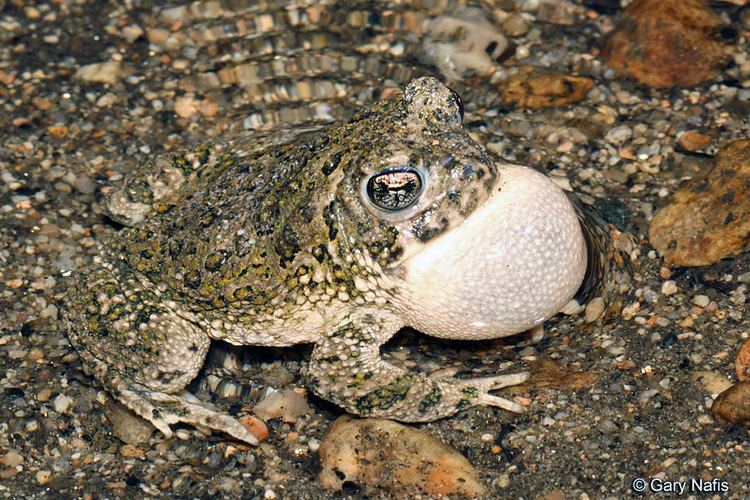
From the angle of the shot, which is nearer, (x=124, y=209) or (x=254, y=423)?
(x=254, y=423)

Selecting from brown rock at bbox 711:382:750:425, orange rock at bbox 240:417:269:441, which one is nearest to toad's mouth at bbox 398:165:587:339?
brown rock at bbox 711:382:750:425

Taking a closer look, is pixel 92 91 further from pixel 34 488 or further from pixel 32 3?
pixel 34 488

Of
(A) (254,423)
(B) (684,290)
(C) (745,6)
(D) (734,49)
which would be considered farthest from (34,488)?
(C) (745,6)

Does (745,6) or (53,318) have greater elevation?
(745,6)

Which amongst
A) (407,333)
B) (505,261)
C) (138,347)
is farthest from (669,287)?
(138,347)

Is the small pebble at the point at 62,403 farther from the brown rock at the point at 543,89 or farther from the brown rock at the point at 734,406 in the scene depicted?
the brown rock at the point at 543,89

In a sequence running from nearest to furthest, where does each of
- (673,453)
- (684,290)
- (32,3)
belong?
(673,453)
(684,290)
(32,3)

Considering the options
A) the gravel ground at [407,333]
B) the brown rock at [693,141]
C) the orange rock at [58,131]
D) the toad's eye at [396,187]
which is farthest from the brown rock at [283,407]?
the brown rock at [693,141]
